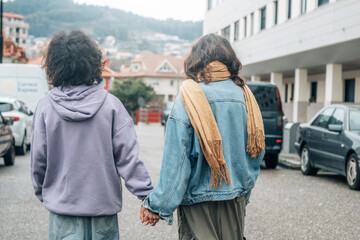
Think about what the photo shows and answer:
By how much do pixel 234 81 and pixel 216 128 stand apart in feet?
1.29

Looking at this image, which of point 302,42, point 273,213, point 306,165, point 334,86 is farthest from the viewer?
point 334,86

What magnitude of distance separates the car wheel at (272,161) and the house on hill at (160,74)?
7220 cm

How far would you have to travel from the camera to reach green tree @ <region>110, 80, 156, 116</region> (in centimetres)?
6744

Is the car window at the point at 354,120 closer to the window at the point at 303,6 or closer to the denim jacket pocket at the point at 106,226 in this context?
the denim jacket pocket at the point at 106,226

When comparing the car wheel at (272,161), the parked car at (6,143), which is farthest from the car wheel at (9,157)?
the car wheel at (272,161)

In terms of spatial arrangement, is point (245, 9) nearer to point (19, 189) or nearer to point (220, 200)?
point (19, 189)

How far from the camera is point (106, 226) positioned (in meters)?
3.00

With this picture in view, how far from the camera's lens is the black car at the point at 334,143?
955cm

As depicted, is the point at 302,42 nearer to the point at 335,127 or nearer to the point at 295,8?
the point at 295,8

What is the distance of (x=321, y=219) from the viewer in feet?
22.5

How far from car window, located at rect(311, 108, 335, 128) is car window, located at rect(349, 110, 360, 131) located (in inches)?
31.2

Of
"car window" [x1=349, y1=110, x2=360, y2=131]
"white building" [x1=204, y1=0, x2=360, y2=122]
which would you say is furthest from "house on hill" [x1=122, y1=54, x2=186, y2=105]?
"car window" [x1=349, y1=110, x2=360, y2=131]

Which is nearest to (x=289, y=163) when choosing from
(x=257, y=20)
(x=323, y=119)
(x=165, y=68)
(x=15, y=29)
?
(x=323, y=119)

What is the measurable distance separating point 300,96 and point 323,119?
51.1 feet
